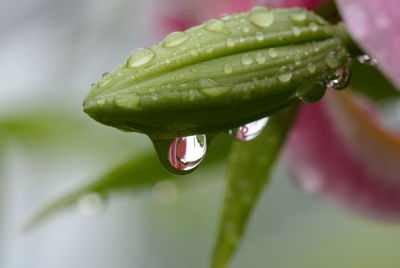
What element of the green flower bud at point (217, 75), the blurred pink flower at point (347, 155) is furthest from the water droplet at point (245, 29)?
the blurred pink flower at point (347, 155)

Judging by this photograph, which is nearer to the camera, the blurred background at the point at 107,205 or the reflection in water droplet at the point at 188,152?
the reflection in water droplet at the point at 188,152

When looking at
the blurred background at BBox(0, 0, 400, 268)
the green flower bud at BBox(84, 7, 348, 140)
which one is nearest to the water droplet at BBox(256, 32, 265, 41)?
the green flower bud at BBox(84, 7, 348, 140)

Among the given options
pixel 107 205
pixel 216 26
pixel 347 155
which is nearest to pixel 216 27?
pixel 216 26

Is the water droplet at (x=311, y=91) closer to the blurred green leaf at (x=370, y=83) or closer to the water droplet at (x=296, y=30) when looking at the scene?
the water droplet at (x=296, y=30)

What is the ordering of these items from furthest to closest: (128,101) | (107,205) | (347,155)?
(107,205) < (347,155) < (128,101)

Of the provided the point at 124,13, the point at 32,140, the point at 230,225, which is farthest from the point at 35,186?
the point at 230,225

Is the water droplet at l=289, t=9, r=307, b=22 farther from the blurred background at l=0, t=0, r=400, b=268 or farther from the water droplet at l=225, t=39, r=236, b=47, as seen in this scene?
the blurred background at l=0, t=0, r=400, b=268

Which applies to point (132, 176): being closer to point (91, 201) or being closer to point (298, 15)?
point (91, 201)
